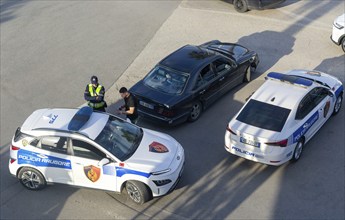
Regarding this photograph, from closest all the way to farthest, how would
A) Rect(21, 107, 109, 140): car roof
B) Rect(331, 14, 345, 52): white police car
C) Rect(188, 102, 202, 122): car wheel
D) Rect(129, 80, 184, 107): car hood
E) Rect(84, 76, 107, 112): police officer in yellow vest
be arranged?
1. Rect(21, 107, 109, 140): car roof
2. Rect(84, 76, 107, 112): police officer in yellow vest
3. Rect(129, 80, 184, 107): car hood
4. Rect(188, 102, 202, 122): car wheel
5. Rect(331, 14, 345, 52): white police car

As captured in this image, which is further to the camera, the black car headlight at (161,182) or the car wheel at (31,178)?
the car wheel at (31,178)

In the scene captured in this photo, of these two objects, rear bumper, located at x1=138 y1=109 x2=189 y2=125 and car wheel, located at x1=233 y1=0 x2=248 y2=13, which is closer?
rear bumper, located at x1=138 y1=109 x2=189 y2=125

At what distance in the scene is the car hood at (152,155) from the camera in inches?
407

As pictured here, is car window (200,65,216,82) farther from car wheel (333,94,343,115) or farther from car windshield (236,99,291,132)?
car wheel (333,94,343,115)

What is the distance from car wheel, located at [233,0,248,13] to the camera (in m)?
20.4

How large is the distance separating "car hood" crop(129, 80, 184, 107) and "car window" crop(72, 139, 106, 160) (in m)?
3.05

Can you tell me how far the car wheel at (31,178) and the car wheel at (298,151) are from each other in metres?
5.72

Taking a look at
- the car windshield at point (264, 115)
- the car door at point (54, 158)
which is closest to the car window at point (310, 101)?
the car windshield at point (264, 115)

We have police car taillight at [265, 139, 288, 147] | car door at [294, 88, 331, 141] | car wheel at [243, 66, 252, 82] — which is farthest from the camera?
car wheel at [243, 66, 252, 82]

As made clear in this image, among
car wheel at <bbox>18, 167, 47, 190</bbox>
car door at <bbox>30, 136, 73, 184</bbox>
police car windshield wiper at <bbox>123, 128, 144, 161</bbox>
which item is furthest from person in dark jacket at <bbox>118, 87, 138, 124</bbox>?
car wheel at <bbox>18, 167, 47, 190</bbox>

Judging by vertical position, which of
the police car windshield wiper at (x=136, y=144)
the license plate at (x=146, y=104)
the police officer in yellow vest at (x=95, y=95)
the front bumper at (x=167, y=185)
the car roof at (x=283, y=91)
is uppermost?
the police officer in yellow vest at (x=95, y=95)

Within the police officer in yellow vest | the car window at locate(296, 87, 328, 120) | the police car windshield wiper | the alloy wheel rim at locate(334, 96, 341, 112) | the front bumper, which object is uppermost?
the police officer in yellow vest

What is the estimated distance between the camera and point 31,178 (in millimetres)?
10898

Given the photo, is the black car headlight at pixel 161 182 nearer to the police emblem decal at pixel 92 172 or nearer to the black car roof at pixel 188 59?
the police emblem decal at pixel 92 172
